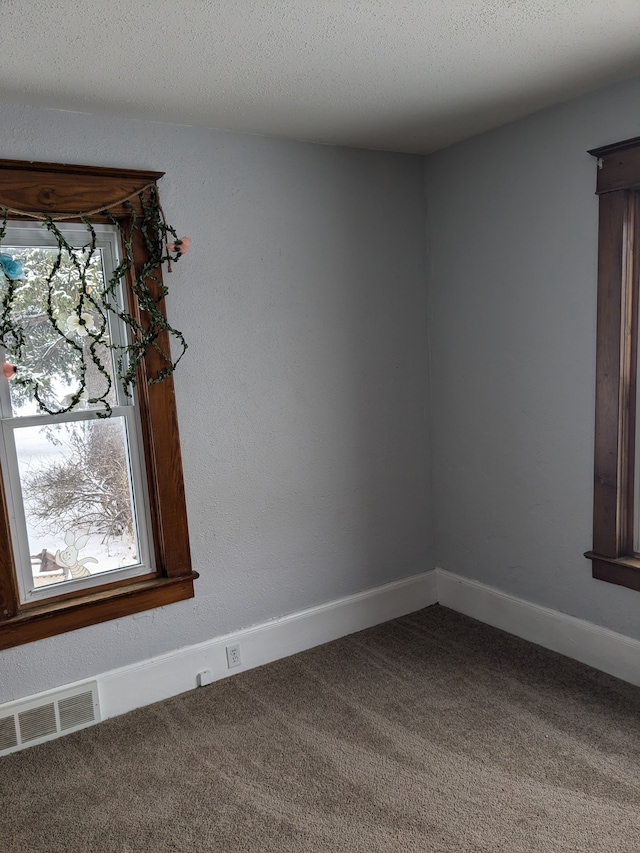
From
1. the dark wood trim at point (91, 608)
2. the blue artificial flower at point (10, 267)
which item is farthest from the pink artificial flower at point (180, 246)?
the dark wood trim at point (91, 608)

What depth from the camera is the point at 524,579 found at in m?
3.25

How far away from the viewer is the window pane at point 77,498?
8.65 feet

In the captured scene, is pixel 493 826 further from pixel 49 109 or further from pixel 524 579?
pixel 49 109

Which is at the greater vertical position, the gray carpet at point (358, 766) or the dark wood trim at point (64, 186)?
the dark wood trim at point (64, 186)

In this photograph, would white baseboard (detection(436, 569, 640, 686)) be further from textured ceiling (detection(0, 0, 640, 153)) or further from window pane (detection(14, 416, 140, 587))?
textured ceiling (detection(0, 0, 640, 153))

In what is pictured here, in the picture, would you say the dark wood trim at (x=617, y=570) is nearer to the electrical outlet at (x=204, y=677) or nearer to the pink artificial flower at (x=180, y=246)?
the electrical outlet at (x=204, y=677)

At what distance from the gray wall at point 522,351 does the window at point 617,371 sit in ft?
0.20

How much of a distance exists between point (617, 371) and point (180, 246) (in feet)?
5.92

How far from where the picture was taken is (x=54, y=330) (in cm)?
265

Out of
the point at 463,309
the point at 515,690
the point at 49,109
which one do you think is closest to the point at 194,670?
the point at 515,690

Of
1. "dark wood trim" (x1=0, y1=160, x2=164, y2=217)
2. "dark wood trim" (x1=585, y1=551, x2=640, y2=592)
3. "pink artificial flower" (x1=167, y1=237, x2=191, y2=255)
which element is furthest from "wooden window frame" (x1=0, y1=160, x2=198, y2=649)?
"dark wood trim" (x1=585, y1=551, x2=640, y2=592)

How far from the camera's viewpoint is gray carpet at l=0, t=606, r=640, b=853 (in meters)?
2.10

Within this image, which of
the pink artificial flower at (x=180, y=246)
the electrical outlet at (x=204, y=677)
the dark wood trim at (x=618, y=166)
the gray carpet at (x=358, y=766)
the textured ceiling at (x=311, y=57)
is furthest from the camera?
the electrical outlet at (x=204, y=677)

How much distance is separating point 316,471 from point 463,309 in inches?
42.4
